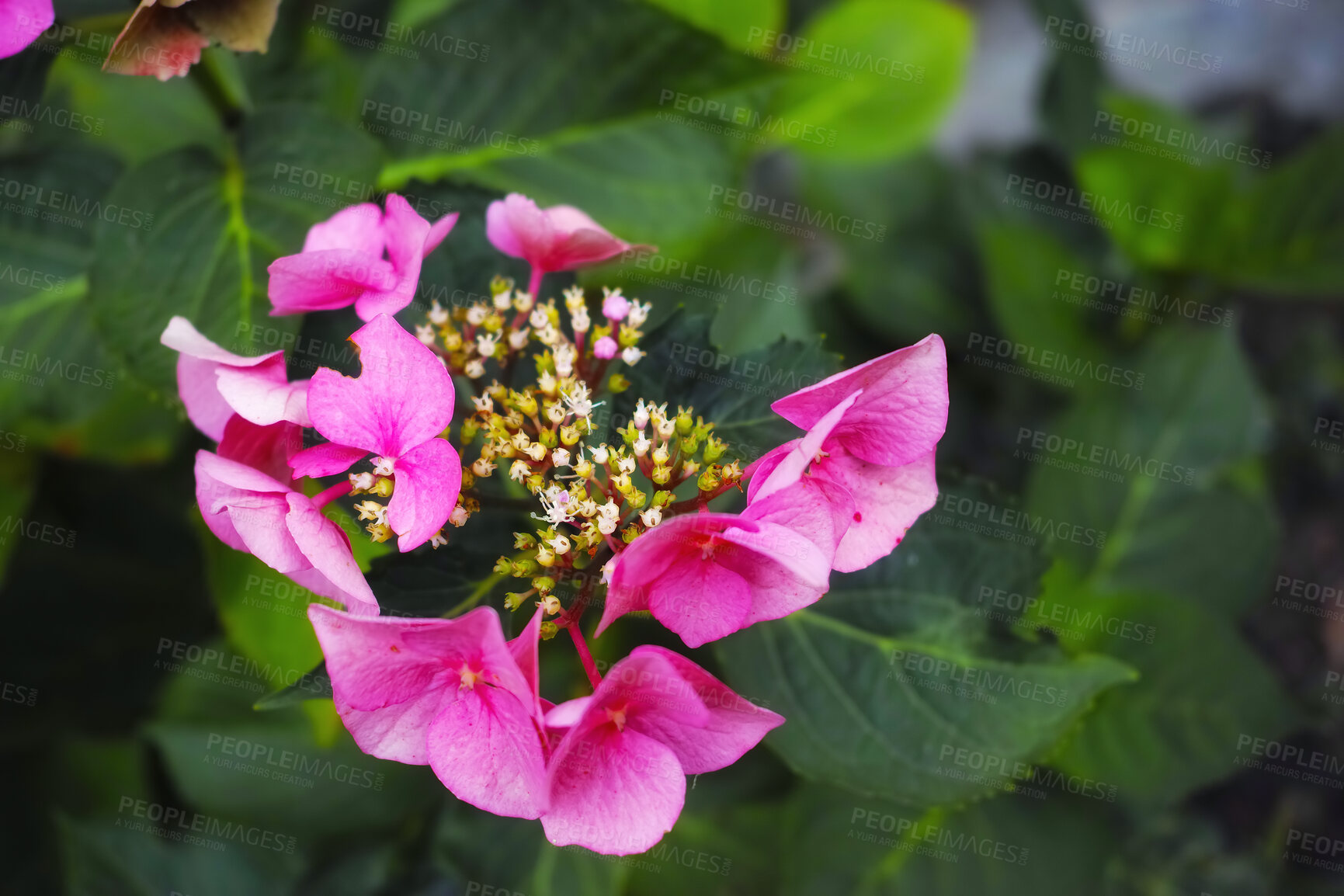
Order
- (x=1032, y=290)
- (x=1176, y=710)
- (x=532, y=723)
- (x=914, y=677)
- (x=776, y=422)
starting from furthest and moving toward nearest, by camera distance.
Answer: (x=1032, y=290) → (x=1176, y=710) → (x=914, y=677) → (x=776, y=422) → (x=532, y=723)

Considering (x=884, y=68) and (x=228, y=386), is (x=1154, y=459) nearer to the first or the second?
(x=884, y=68)

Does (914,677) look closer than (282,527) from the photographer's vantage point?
No

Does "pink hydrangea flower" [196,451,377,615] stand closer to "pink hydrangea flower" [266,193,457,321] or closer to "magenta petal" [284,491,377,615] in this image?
"magenta petal" [284,491,377,615]

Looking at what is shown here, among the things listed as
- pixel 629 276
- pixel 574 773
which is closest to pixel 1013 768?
pixel 574 773

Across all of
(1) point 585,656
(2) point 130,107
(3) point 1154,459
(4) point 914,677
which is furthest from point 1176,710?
(2) point 130,107

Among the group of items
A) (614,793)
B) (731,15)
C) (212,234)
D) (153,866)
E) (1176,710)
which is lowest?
(153,866)

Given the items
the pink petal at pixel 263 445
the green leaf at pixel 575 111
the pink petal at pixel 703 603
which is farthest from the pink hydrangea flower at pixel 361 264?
the green leaf at pixel 575 111

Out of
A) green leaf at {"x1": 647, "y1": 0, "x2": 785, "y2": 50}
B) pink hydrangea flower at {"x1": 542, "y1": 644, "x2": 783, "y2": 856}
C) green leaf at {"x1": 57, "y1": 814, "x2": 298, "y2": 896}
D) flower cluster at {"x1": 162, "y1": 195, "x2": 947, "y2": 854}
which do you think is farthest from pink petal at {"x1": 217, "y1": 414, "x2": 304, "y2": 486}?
green leaf at {"x1": 647, "y1": 0, "x2": 785, "y2": 50}

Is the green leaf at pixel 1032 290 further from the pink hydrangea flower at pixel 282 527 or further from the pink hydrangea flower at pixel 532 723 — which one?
the pink hydrangea flower at pixel 282 527
